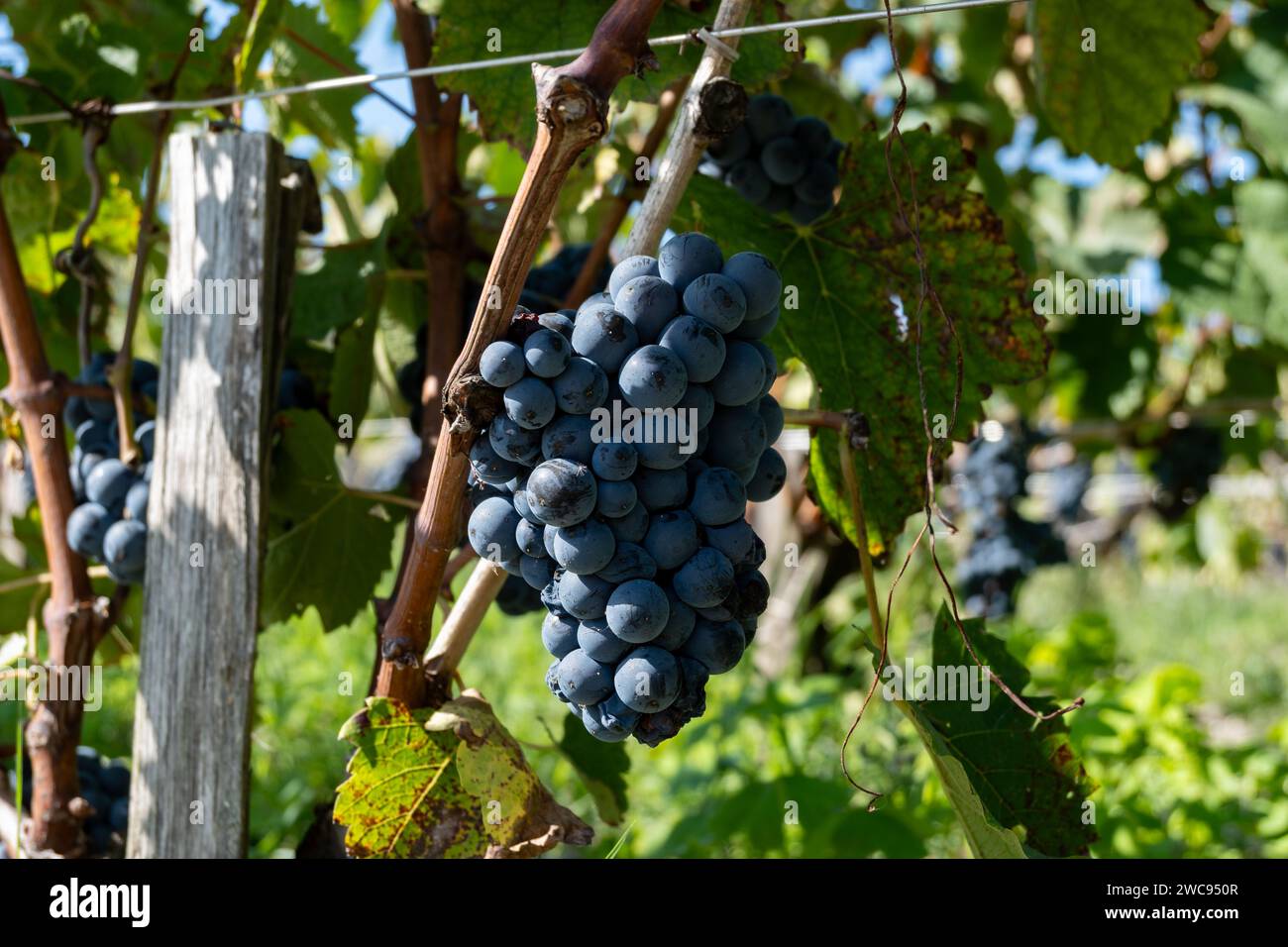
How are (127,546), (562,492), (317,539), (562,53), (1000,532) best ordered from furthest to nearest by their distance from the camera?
1. (1000,532)
2. (317,539)
3. (127,546)
4. (562,53)
5. (562,492)

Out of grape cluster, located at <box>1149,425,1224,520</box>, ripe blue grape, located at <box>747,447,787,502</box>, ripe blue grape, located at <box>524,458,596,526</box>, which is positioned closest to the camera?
ripe blue grape, located at <box>524,458,596,526</box>

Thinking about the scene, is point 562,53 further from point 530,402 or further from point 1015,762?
point 1015,762

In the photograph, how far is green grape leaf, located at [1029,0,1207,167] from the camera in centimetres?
154

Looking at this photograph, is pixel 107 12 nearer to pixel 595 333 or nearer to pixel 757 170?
pixel 757 170

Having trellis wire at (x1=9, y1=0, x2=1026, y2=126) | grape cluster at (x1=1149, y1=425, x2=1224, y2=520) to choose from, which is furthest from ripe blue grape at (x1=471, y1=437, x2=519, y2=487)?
grape cluster at (x1=1149, y1=425, x2=1224, y2=520)

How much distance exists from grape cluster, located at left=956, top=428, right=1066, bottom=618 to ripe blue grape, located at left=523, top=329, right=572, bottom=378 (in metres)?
2.24

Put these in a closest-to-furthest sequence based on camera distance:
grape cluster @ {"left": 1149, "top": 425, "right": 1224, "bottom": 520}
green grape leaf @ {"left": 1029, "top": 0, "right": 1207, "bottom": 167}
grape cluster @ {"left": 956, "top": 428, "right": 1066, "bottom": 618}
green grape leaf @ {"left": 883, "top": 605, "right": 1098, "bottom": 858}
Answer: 1. green grape leaf @ {"left": 883, "top": 605, "right": 1098, "bottom": 858}
2. green grape leaf @ {"left": 1029, "top": 0, "right": 1207, "bottom": 167}
3. grape cluster @ {"left": 956, "top": 428, "right": 1066, "bottom": 618}
4. grape cluster @ {"left": 1149, "top": 425, "right": 1224, "bottom": 520}

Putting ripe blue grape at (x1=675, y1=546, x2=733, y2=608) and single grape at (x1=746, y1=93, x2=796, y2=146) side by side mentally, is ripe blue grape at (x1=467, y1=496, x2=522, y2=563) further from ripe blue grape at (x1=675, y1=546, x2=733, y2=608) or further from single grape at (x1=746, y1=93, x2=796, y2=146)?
single grape at (x1=746, y1=93, x2=796, y2=146)

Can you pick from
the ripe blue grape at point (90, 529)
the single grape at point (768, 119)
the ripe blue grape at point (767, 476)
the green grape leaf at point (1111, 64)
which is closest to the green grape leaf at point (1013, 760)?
the ripe blue grape at point (767, 476)

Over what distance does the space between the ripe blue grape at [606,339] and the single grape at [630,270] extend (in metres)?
0.03

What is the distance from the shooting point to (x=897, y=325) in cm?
127

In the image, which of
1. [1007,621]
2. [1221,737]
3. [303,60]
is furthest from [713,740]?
[1221,737]

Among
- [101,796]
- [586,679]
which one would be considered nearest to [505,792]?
[586,679]

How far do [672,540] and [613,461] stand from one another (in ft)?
0.24
